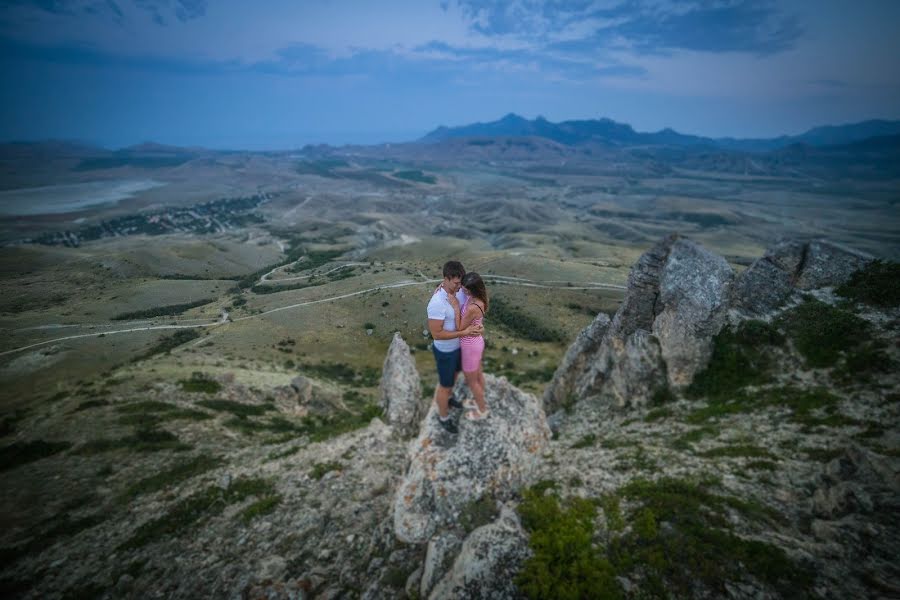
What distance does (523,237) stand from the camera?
19450cm

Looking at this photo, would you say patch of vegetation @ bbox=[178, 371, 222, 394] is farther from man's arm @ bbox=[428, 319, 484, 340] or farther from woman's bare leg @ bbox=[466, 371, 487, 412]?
man's arm @ bbox=[428, 319, 484, 340]

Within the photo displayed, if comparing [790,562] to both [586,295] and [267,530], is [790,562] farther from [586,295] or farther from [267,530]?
[586,295]

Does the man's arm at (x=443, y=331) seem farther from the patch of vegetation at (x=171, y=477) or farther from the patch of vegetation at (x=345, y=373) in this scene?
the patch of vegetation at (x=345, y=373)

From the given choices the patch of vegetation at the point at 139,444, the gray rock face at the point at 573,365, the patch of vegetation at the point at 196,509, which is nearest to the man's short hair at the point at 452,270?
the patch of vegetation at the point at 196,509

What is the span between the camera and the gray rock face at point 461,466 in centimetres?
1215

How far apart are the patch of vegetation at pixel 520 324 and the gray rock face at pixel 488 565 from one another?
61366 millimetres

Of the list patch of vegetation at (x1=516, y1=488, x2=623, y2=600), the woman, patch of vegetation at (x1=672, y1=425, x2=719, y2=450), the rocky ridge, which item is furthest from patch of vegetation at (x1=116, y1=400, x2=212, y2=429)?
patch of vegetation at (x1=672, y1=425, x2=719, y2=450)

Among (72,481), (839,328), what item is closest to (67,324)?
(72,481)

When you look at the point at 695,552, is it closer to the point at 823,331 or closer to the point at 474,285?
the point at 474,285

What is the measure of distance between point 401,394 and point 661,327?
17.2 m

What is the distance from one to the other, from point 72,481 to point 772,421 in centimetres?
3493

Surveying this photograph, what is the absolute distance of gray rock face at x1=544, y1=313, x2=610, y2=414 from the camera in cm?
3030

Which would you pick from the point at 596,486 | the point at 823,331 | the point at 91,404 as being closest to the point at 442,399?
the point at 596,486

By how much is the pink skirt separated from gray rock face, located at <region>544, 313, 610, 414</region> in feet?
63.9
